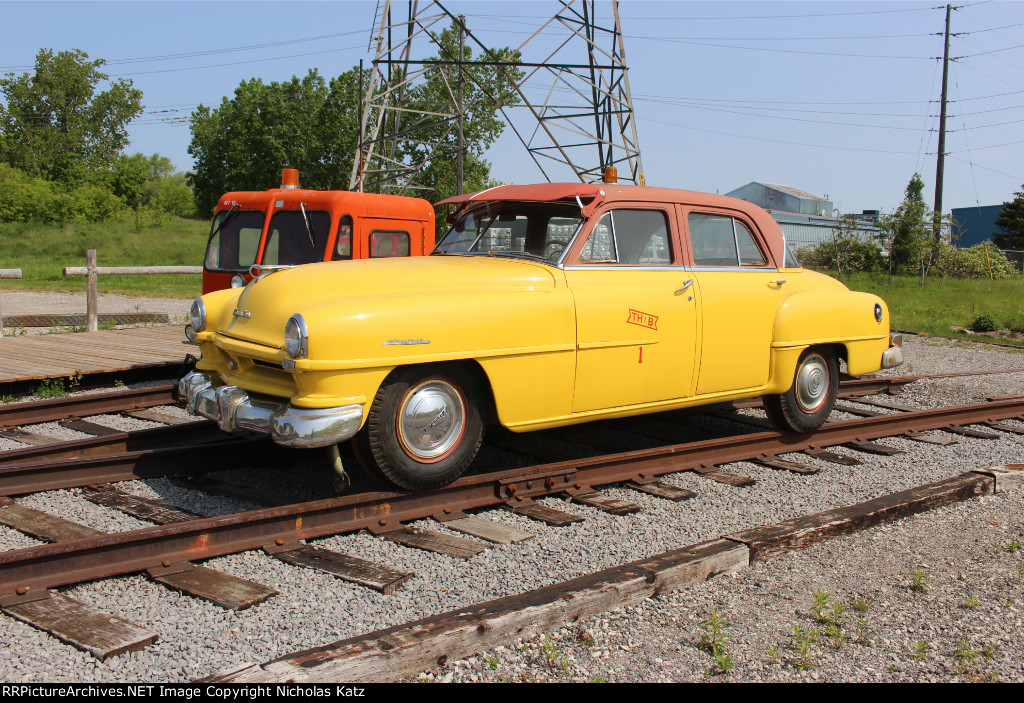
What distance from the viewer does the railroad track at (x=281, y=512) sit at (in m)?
3.54

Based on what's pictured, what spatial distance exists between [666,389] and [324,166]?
53304 millimetres

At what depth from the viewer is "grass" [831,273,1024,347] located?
49.5ft

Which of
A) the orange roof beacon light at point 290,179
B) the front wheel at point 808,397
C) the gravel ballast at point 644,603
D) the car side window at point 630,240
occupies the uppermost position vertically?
the orange roof beacon light at point 290,179

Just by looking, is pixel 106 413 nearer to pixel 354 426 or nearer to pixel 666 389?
pixel 354 426

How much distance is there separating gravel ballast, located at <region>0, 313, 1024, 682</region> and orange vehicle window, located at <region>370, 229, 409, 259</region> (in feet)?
14.2

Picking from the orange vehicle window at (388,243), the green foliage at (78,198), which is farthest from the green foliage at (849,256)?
the green foliage at (78,198)

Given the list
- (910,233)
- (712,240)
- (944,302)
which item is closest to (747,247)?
(712,240)

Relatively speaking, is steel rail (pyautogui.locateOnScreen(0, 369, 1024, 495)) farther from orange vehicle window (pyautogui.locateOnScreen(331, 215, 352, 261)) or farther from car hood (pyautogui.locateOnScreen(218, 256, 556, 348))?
orange vehicle window (pyautogui.locateOnScreen(331, 215, 352, 261))

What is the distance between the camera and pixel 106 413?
720cm

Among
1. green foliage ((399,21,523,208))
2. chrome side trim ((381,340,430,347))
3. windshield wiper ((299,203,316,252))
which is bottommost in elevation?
chrome side trim ((381,340,430,347))

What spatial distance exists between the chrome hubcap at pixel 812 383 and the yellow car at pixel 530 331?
0.01 meters

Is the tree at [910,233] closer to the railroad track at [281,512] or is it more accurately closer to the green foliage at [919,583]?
the railroad track at [281,512]

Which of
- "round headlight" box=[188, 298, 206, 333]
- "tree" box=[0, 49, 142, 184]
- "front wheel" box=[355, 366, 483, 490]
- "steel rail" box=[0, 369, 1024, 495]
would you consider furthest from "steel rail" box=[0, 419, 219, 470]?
"tree" box=[0, 49, 142, 184]
